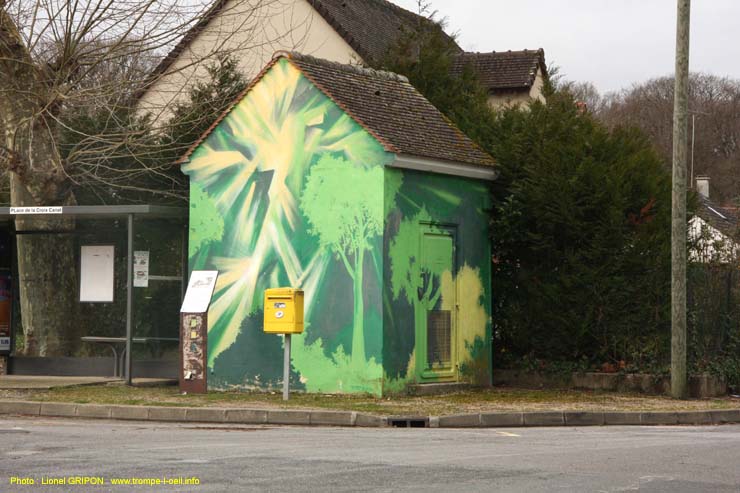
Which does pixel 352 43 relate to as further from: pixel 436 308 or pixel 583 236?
pixel 436 308

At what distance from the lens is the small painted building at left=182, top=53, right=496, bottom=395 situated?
18250 millimetres

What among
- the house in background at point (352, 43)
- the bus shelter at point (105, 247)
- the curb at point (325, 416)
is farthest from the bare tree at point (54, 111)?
the house in background at point (352, 43)

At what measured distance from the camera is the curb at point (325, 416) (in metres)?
15.3

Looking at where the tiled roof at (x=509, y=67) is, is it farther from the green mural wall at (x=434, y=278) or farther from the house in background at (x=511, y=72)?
the green mural wall at (x=434, y=278)

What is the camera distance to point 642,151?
2033 centimetres

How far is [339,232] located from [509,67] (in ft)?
80.0

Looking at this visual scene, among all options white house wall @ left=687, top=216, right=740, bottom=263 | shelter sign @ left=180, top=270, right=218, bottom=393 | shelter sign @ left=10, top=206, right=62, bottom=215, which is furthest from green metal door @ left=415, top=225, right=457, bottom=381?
shelter sign @ left=10, top=206, right=62, bottom=215

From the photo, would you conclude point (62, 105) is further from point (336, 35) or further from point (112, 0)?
point (336, 35)

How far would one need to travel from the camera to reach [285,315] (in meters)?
17.2

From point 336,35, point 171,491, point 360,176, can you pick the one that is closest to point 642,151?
point 360,176

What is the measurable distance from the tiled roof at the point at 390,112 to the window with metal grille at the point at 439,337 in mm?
2483

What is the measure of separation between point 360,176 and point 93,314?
6495 millimetres

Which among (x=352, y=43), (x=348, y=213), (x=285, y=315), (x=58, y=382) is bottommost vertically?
(x=58, y=382)

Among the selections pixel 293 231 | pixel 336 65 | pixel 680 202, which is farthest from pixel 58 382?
pixel 680 202
